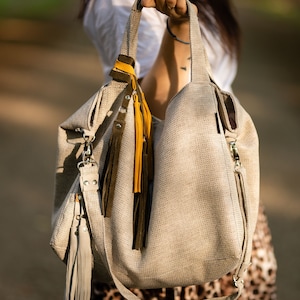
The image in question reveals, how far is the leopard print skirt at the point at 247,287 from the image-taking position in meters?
2.03

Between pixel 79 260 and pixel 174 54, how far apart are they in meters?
0.65

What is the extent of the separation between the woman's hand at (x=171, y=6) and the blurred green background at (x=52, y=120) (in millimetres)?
2249

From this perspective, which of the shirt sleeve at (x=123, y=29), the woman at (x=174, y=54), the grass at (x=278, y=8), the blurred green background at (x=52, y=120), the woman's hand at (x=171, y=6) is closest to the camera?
the woman's hand at (x=171, y=6)

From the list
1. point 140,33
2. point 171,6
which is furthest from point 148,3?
point 140,33

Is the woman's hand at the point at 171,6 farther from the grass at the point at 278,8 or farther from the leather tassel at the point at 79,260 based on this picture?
the grass at the point at 278,8

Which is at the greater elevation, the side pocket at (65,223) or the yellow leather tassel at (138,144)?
the yellow leather tassel at (138,144)

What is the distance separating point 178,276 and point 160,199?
20 cm

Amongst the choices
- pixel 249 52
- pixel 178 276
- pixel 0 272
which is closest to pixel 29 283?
pixel 0 272

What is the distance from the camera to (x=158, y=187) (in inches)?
68.2

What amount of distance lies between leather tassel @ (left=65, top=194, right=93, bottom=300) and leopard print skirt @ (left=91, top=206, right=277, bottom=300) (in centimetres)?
25

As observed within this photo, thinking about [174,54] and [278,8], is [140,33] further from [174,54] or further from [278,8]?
[278,8]

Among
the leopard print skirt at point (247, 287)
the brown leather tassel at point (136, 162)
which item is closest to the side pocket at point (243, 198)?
the brown leather tassel at point (136, 162)

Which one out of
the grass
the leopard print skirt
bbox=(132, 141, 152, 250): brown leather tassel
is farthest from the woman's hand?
the grass

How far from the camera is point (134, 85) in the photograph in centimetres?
183
